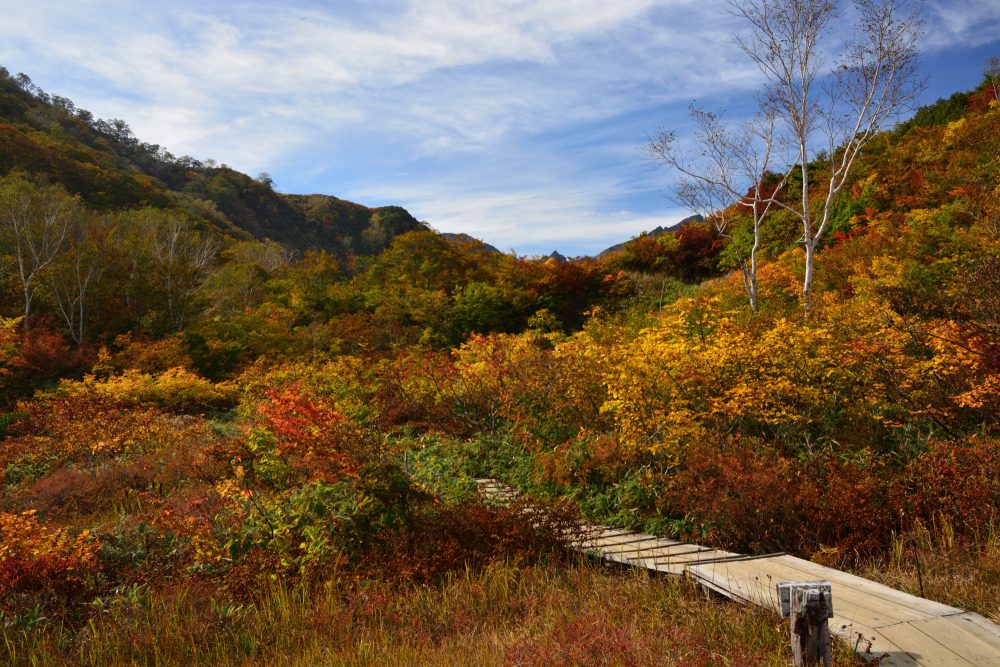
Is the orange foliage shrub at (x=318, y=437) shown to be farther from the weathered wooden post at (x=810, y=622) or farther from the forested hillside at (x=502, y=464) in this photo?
the weathered wooden post at (x=810, y=622)

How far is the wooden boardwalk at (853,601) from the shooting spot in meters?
2.82

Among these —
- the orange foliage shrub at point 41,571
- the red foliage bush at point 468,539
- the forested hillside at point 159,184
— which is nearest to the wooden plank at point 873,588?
the red foliage bush at point 468,539

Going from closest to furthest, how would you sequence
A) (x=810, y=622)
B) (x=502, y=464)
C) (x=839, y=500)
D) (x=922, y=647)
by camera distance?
(x=810, y=622) → (x=922, y=647) → (x=839, y=500) → (x=502, y=464)

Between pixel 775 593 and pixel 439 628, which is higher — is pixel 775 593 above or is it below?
above

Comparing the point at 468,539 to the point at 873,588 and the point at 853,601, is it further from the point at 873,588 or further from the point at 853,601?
the point at 873,588

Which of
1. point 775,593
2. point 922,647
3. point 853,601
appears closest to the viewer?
point 922,647

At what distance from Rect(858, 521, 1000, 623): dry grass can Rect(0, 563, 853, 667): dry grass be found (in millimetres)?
1191

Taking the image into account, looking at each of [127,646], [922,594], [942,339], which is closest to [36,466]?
[127,646]

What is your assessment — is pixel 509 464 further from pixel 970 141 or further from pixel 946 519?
pixel 970 141

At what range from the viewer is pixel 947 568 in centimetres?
394

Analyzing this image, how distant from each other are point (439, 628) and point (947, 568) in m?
3.55

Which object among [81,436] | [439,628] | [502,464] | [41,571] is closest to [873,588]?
[439,628]

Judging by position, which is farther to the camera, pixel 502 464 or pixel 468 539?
pixel 502 464

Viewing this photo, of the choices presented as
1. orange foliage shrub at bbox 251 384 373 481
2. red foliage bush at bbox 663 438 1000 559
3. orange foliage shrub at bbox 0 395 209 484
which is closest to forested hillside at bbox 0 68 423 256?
orange foliage shrub at bbox 0 395 209 484
